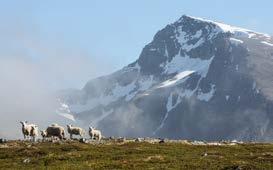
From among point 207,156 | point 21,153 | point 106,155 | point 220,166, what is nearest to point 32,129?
point 21,153

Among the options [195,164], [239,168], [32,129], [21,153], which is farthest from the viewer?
[32,129]

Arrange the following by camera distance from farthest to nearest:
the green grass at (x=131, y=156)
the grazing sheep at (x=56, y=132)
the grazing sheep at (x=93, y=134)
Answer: the grazing sheep at (x=93, y=134), the grazing sheep at (x=56, y=132), the green grass at (x=131, y=156)

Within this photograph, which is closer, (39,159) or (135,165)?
(135,165)

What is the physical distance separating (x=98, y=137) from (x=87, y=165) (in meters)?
47.7

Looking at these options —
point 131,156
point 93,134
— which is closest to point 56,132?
point 93,134

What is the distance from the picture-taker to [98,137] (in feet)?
364

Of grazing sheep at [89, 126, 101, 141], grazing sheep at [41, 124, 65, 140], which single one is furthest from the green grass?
grazing sheep at [89, 126, 101, 141]

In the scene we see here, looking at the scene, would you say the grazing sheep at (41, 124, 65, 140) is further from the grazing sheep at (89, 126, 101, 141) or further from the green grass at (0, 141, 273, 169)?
the green grass at (0, 141, 273, 169)

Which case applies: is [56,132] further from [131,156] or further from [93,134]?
[131,156]

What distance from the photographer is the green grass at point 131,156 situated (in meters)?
62.6

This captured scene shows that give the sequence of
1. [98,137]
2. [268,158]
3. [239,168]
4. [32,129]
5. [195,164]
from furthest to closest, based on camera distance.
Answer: [98,137] < [32,129] < [268,158] < [195,164] < [239,168]

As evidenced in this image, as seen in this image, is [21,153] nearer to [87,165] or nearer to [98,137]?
[87,165]

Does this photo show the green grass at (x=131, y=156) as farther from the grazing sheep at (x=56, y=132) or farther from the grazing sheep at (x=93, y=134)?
the grazing sheep at (x=93, y=134)

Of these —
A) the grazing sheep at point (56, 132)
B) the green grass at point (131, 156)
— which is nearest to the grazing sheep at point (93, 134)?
the grazing sheep at point (56, 132)
